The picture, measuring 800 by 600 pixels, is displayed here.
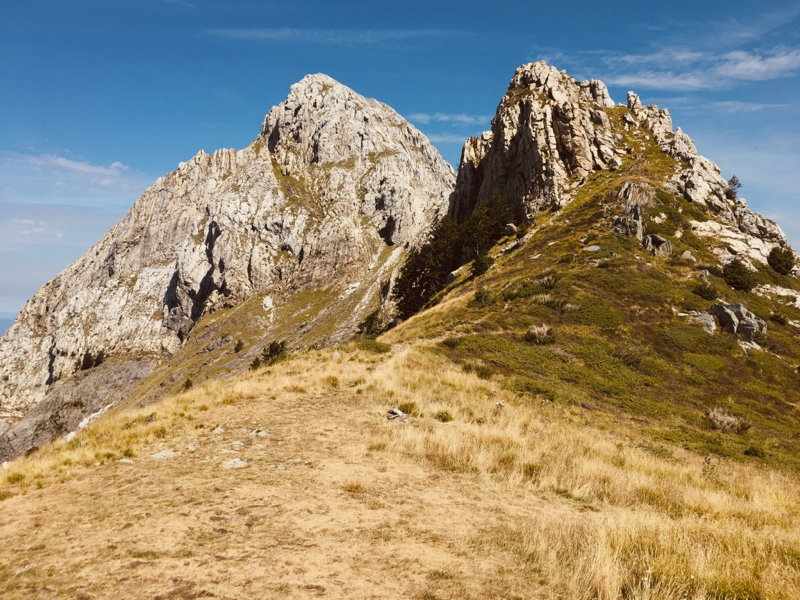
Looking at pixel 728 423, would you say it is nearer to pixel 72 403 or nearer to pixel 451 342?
pixel 451 342

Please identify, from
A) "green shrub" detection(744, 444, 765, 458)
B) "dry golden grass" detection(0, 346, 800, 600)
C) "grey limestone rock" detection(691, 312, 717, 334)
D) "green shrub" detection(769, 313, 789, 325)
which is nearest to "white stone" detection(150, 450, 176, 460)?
"dry golden grass" detection(0, 346, 800, 600)

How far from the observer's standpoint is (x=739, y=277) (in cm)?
3903

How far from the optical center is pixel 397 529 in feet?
25.2

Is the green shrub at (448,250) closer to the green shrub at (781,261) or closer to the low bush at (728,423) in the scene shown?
A: the green shrub at (781,261)

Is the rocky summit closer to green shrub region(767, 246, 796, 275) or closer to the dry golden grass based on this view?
the dry golden grass

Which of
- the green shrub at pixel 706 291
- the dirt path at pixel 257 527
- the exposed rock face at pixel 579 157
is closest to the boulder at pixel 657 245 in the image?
the exposed rock face at pixel 579 157

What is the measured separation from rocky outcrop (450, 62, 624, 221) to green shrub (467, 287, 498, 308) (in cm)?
3602

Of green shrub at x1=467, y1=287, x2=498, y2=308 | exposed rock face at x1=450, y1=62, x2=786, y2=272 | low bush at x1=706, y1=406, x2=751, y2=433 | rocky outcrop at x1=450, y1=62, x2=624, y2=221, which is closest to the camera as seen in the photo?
low bush at x1=706, y1=406, x2=751, y2=433

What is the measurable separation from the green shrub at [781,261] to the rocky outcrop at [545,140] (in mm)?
28059

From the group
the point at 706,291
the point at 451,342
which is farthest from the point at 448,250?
the point at 451,342

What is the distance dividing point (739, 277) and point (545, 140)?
45690 mm

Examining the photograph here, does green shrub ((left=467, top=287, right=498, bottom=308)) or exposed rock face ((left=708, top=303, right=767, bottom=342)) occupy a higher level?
green shrub ((left=467, top=287, right=498, bottom=308))

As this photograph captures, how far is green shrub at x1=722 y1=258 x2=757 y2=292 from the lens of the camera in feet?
127

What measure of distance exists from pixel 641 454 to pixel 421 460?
27.1 ft
